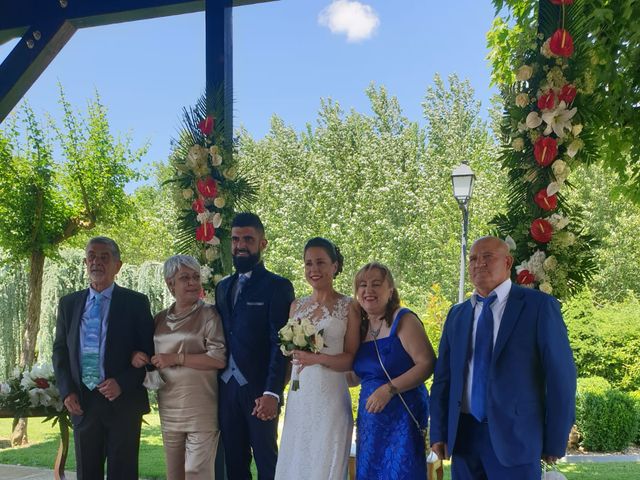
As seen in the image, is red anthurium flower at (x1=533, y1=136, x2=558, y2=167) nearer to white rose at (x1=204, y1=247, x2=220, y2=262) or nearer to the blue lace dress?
the blue lace dress

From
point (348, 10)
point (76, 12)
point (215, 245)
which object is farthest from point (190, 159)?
point (348, 10)

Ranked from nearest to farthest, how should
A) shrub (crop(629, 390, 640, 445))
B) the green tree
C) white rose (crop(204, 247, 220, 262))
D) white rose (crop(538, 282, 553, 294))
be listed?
white rose (crop(538, 282, 553, 294))
white rose (crop(204, 247, 220, 262))
the green tree
shrub (crop(629, 390, 640, 445))

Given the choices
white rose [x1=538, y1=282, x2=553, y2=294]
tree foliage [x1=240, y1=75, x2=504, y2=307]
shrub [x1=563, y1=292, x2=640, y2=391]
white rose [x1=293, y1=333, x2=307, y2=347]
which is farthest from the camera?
tree foliage [x1=240, y1=75, x2=504, y2=307]

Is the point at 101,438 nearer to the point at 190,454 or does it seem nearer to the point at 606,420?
the point at 190,454

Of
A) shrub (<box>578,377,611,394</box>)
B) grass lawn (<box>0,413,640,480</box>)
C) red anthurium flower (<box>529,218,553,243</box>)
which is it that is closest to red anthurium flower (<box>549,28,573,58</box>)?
red anthurium flower (<box>529,218,553,243</box>)

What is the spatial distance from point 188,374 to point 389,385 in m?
1.07

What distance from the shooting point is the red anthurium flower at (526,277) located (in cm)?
324

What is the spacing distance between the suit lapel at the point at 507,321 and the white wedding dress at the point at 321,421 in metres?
0.86

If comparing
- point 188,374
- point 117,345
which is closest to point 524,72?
point 188,374

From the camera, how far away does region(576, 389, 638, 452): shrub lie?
9.05 meters

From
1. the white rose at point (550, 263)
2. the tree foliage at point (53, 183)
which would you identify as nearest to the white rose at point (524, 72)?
the white rose at point (550, 263)

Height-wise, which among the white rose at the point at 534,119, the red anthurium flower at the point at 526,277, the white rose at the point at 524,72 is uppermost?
the white rose at the point at 524,72

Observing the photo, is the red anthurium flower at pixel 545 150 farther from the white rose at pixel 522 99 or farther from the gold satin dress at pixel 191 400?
the gold satin dress at pixel 191 400

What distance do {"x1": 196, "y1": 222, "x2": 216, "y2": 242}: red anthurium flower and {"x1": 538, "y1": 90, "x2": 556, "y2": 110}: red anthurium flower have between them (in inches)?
81.2
